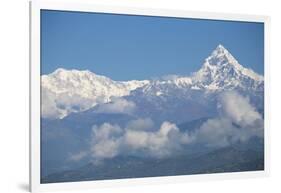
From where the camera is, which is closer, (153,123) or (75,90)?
(75,90)

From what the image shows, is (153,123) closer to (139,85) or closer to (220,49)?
(139,85)

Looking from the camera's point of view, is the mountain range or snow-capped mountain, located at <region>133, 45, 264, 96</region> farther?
snow-capped mountain, located at <region>133, 45, 264, 96</region>

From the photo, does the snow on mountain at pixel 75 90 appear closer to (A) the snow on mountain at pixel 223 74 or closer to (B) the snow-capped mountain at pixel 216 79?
(B) the snow-capped mountain at pixel 216 79

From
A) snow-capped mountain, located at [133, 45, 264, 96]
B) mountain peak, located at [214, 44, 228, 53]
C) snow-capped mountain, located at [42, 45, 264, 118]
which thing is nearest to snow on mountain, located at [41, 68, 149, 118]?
snow-capped mountain, located at [42, 45, 264, 118]

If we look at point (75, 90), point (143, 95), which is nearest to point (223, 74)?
point (143, 95)

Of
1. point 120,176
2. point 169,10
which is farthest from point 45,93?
point 169,10

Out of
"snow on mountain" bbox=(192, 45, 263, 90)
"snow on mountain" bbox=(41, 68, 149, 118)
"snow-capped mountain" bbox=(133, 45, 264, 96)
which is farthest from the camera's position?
"snow on mountain" bbox=(192, 45, 263, 90)

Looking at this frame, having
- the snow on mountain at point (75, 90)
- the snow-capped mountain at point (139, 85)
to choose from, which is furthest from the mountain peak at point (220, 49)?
the snow on mountain at point (75, 90)

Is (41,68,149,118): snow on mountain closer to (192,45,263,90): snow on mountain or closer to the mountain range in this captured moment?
the mountain range
